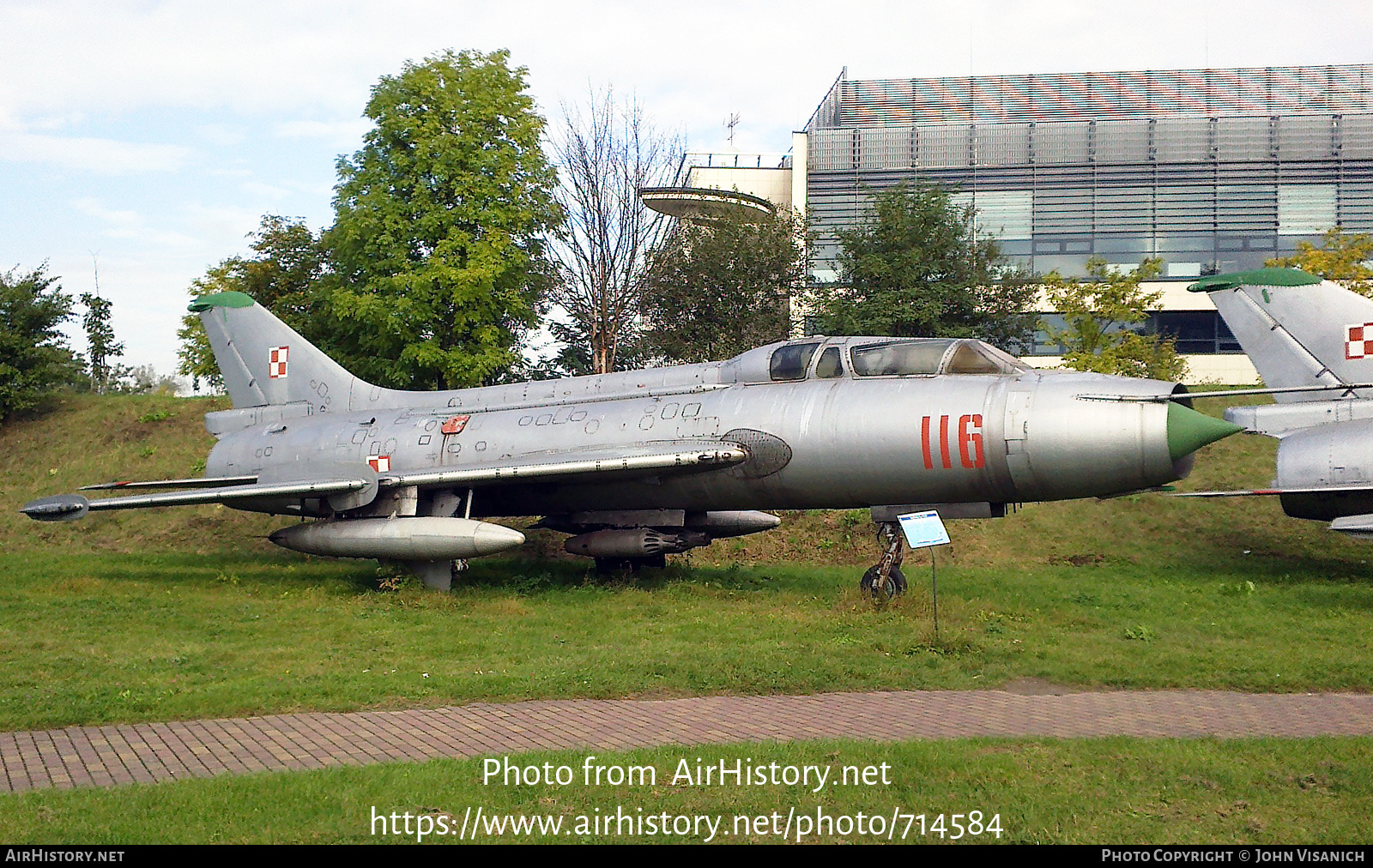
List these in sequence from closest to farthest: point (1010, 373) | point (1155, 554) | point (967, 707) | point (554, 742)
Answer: point (554, 742)
point (967, 707)
point (1010, 373)
point (1155, 554)

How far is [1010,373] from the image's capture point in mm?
13477

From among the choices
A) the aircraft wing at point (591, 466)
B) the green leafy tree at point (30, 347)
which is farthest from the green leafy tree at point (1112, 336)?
the green leafy tree at point (30, 347)

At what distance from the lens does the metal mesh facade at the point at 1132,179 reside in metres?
45.8

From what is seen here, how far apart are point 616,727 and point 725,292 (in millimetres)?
22366

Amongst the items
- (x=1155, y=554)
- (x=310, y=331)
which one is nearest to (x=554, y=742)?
(x=1155, y=554)

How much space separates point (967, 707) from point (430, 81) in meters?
22.5

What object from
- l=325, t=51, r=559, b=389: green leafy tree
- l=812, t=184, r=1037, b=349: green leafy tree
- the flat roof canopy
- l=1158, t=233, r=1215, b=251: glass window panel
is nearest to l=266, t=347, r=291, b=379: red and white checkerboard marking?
Answer: l=325, t=51, r=559, b=389: green leafy tree

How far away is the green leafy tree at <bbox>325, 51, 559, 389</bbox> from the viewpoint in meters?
25.3

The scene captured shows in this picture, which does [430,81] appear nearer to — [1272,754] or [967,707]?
[967,707]

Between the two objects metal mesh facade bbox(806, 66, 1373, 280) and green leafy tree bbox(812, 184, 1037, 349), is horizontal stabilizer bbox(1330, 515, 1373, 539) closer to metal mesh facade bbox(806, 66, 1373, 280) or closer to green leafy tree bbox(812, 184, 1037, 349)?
green leafy tree bbox(812, 184, 1037, 349)

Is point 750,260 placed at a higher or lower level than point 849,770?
higher

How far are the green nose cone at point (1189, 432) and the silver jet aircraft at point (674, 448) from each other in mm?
21

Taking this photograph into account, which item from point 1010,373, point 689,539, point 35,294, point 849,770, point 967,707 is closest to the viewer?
point 849,770

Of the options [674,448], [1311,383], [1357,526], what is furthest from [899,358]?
[1311,383]
